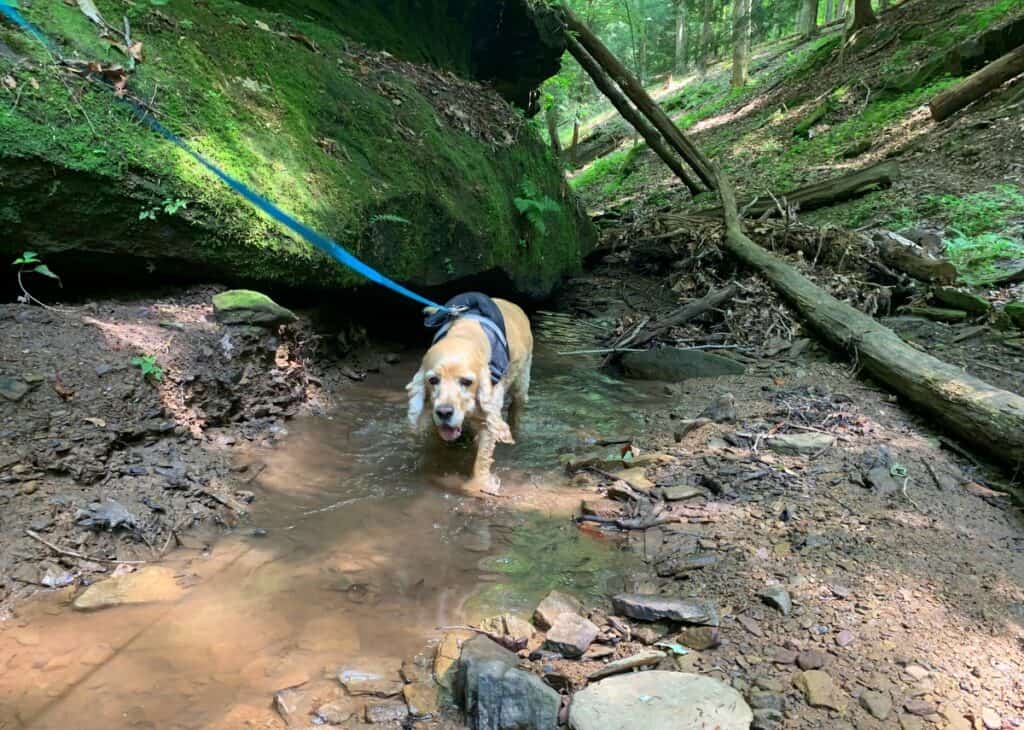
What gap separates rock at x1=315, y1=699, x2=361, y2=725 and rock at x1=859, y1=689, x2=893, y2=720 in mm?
1948

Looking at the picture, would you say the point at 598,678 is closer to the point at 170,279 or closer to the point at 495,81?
the point at 170,279

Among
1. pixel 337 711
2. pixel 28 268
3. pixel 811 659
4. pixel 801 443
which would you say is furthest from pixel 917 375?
pixel 28 268

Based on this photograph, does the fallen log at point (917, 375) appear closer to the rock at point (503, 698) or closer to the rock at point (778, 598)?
the rock at point (778, 598)

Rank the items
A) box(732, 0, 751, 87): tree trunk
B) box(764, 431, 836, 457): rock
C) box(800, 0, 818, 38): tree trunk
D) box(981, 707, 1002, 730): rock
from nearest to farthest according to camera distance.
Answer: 1. box(981, 707, 1002, 730): rock
2. box(764, 431, 836, 457): rock
3. box(732, 0, 751, 87): tree trunk
4. box(800, 0, 818, 38): tree trunk

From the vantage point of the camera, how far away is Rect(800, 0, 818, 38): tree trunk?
87.4 feet

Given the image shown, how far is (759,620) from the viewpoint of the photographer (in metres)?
2.79

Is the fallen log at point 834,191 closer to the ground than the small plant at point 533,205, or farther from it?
farther from it

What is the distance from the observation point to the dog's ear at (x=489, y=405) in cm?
453

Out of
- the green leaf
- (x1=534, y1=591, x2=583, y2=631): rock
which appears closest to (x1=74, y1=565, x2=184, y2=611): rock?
(x1=534, y1=591, x2=583, y2=631): rock

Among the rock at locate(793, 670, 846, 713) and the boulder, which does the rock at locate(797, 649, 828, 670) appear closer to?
the rock at locate(793, 670, 846, 713)

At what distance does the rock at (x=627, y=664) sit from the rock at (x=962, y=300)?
6.05 m

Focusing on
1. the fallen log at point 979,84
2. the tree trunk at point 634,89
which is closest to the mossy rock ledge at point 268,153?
the tree trunk at point 634,89

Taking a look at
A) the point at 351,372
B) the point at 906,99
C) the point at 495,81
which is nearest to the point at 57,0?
the point at 351,372

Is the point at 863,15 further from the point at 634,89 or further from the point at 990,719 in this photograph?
the point at 990,719
